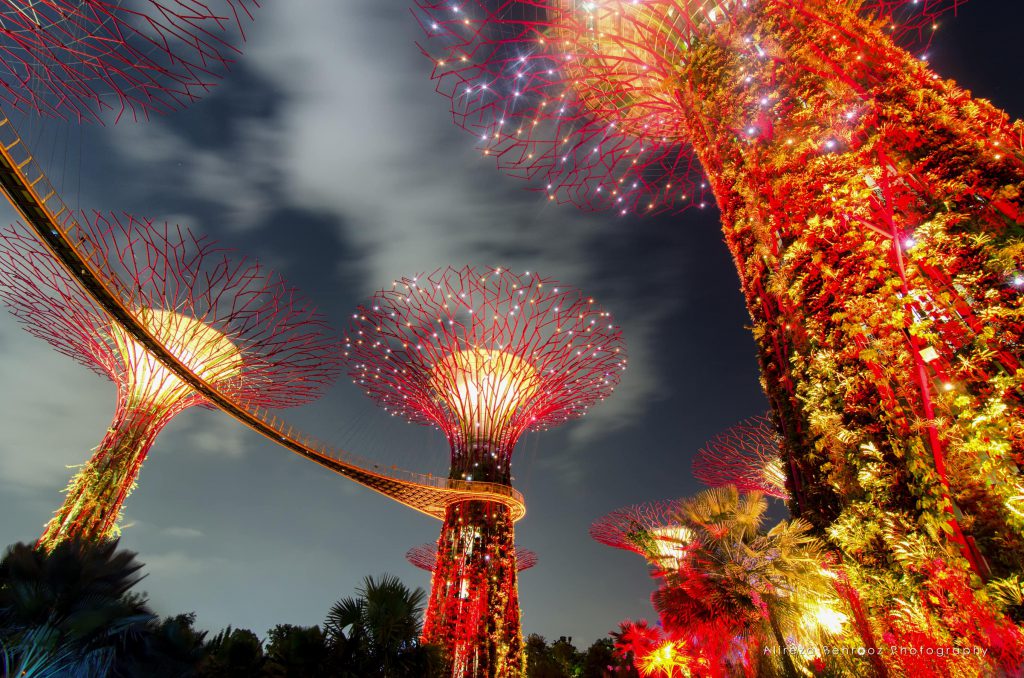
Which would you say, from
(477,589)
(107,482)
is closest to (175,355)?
(107,482)

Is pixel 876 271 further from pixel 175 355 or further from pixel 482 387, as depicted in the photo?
pixel 175 355

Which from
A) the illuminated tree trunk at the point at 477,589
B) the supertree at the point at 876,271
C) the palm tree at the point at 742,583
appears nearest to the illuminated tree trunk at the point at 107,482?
the illuminated tree trunk at the point at 477,589

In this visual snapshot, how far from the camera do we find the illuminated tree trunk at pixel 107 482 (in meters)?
13.6

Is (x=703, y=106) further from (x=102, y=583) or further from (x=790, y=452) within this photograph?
(x=102, y=583)

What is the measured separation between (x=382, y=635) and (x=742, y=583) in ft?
22.8

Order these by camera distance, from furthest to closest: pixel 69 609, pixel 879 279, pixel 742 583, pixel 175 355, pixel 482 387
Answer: pixel 482 387 → pixel 175 355 → pixel 742 583 → pixel 69 609 → pixel 879 279

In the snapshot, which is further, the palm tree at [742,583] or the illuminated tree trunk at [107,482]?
the illuminated tree trunk at [107,482]

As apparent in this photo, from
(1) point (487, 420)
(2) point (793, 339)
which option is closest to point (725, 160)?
(2) point (793, 339)

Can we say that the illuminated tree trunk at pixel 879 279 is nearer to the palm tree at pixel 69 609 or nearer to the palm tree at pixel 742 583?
the palm tree at pixel 742 583

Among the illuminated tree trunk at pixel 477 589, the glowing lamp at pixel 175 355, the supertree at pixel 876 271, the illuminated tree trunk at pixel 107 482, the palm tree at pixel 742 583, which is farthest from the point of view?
the glowing lamp at pixel 175 355

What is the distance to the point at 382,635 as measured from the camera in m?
9.94

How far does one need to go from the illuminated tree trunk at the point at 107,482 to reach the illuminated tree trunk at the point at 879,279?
16.6 m

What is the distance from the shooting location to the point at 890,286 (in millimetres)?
3514

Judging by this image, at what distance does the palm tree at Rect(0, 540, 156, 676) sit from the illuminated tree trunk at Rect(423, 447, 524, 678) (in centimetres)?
851
